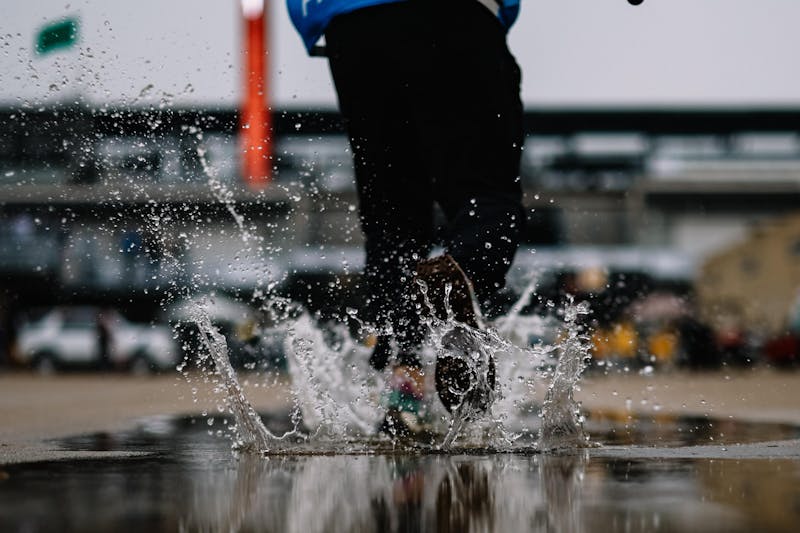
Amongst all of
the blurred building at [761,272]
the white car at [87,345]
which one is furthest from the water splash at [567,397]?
the blurred building at [761,272]

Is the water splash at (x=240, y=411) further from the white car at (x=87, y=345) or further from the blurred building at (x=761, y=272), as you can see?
the blurred building at (x=761, y=272)

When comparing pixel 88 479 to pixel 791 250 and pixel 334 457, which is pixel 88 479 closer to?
pixel 334 457

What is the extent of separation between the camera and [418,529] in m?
0.97

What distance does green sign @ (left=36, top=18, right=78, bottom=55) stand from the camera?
2.38 meters

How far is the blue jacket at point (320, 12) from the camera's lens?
190 centimetres

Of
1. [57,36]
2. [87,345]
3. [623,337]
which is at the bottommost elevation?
[623,337]

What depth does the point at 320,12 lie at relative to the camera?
6.42ft

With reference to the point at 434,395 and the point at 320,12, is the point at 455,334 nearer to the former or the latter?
the point at 434,395

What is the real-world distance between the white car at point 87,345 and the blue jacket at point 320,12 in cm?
1254

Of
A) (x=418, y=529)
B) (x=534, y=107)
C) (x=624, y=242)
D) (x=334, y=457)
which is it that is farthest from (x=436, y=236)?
(x=534, y=107)

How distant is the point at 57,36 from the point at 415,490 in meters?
1.60

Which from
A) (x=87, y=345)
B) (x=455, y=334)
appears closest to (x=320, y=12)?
(x=455, y=334)

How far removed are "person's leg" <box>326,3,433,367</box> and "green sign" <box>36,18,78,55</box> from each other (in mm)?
721

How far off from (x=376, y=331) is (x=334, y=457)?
38 cm
